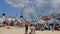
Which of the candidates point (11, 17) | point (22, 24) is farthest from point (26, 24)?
point (11, 17)

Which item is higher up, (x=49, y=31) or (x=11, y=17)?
(x=11, y=17)

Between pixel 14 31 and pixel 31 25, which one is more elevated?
pixel 31 25

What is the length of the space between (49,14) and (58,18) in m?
0.40

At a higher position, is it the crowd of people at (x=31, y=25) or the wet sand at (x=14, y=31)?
the crowd of people at (x=31, y=25)

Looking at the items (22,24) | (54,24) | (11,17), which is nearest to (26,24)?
(22,24)

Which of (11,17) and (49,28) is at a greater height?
(11,17)

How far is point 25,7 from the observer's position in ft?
19.8

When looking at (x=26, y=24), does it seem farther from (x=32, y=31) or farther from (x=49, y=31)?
(x=49, y=31)

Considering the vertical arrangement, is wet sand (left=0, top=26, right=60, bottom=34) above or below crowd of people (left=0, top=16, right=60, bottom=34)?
below

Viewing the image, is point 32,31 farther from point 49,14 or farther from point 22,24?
point 49,14

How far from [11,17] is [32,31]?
92 centimetres

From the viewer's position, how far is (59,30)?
619cm

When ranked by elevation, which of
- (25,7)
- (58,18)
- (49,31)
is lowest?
(49,31)

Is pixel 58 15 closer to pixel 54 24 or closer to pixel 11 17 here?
pixel 54 24
